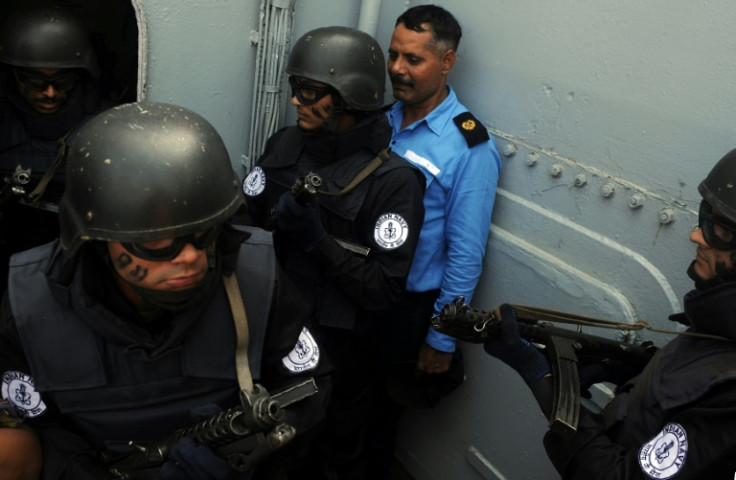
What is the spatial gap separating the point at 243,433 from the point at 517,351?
99cm

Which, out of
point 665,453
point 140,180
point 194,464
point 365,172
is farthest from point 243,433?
point 365,172

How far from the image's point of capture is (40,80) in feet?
9.77

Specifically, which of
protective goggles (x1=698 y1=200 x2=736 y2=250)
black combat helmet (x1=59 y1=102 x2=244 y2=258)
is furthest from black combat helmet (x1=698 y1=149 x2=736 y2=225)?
black combat helmet (x1=59 y1=102 x2=244 y2=258)

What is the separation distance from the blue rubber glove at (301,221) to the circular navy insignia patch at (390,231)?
0.23 metres

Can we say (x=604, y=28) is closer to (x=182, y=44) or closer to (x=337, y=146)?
(x=337, y=146)

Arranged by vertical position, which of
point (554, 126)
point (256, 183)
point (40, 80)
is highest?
point (554, 126)

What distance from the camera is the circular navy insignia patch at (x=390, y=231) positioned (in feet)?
8.71

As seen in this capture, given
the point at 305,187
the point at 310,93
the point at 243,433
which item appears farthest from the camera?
the point at 310,93

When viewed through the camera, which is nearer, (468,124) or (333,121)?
(333,121)

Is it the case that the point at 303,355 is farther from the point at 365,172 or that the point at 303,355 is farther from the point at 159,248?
the point at 365,172

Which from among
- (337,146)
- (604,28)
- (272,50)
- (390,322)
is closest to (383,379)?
(390,322)

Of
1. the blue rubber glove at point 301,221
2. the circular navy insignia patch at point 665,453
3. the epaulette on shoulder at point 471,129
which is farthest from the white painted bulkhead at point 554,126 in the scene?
the blue rubber glove at point 301,221

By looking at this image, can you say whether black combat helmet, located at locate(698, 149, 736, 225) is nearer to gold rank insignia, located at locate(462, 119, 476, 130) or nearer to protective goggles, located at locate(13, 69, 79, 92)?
gold rank insignia, located at locate(462, 119, 476, 130)

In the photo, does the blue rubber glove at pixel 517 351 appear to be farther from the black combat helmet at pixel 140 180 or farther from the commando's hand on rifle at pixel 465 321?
the black combat helmet at pixel 140 180
